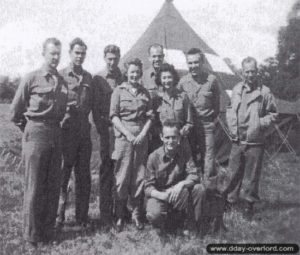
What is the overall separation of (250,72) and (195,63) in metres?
0.63

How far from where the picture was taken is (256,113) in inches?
175

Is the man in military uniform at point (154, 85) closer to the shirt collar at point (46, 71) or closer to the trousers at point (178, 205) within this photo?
the trousers at point (178, 205)

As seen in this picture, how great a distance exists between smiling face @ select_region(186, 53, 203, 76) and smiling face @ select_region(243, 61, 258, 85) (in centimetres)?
51

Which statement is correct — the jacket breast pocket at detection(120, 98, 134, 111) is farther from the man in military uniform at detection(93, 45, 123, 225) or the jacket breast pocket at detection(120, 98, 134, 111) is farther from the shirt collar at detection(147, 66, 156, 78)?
the shirt collar at detection(147, 66, 156, 78)

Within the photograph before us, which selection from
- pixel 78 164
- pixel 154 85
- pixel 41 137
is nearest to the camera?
pixel 41 137

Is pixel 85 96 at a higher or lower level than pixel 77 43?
lower

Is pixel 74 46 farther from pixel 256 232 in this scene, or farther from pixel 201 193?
pixel 256 232

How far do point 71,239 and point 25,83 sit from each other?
1392mm

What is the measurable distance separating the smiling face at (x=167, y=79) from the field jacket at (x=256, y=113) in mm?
928

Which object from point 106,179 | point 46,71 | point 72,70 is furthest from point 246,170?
point 46,71

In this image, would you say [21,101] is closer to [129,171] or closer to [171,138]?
[129,171]

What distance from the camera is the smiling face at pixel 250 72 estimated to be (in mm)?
4363

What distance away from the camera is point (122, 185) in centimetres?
387

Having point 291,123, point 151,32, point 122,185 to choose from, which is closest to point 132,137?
point 122,185
